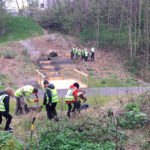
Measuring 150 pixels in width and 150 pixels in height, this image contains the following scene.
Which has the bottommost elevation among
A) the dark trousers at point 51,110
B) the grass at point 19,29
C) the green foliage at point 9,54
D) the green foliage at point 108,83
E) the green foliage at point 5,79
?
the green foliage at point 108,83

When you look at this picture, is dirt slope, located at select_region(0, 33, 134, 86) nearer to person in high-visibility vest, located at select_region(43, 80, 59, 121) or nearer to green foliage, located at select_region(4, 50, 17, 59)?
green foliage, located at select_region(4, 50, 17, 59)

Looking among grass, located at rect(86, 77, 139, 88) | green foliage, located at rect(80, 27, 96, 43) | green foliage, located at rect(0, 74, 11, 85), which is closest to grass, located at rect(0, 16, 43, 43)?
green foliage, located at rect(80, 27, 96, 43)

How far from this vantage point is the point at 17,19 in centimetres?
4631

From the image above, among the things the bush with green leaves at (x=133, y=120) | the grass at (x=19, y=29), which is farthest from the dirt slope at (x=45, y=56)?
the bush with green leaves at (x=133, y=120)

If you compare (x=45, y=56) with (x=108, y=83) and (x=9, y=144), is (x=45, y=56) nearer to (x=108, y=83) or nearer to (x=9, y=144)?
(x=108, y=83)

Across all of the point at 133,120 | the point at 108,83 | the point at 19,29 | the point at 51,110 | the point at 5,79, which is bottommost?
the point at 108,83

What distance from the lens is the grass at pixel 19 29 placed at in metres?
41.5

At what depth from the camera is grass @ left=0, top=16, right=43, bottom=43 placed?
41.5 m

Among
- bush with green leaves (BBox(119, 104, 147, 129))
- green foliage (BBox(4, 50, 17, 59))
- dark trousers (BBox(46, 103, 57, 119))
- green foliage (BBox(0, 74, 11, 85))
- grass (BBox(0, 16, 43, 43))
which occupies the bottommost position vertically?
green foliage (BBox(0, 74, 11, 85))

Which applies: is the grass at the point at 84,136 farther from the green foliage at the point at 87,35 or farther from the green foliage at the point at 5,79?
the green foliage at the point at 87,35

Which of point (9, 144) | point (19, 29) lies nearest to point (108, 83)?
point (9, 144)

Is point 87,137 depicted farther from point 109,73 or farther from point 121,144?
point 109,73

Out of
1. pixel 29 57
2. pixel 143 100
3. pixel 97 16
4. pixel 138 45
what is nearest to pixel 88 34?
pixel 97 16

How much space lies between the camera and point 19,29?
4369cm
